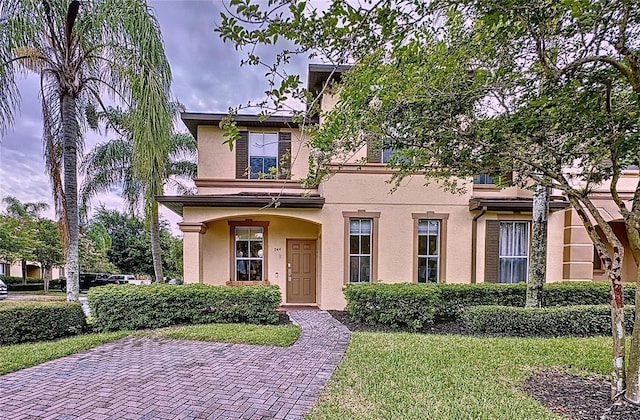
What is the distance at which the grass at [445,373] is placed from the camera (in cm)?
405

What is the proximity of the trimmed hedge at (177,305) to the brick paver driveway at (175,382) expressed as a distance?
126 centimetres

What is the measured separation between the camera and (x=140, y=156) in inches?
308

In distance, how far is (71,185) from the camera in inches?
335

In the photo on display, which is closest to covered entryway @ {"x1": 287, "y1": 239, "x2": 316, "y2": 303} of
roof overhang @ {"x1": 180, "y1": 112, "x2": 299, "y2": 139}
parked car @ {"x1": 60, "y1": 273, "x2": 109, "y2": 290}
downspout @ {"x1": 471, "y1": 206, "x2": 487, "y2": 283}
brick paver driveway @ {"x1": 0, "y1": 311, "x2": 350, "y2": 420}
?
roof overhang @ {"x1": 180, "y1": 112, "x2": 299, "y2": 139}

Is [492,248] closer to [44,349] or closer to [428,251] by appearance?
[428,251]

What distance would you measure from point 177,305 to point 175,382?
395cm

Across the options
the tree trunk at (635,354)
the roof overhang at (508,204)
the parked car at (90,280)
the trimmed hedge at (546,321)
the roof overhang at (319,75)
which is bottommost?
the parked car at (90,280)

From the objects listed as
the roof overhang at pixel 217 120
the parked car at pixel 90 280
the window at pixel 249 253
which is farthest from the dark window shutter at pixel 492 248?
the parked car at pixel 90 280

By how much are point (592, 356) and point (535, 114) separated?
4710 mm

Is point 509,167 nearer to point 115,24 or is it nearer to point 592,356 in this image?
point 592,356

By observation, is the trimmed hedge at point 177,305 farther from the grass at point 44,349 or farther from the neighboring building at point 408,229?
the neighboring building at point 408,229

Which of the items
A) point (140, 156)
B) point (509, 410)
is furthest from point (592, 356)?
point (140, 156)

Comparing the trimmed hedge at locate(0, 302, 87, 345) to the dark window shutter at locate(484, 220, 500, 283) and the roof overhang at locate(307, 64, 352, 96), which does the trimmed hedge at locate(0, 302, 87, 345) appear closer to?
the roof overhang at locate(307, 64, 352, 96)

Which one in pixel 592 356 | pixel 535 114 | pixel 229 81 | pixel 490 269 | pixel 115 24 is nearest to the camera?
pixel 535 114
